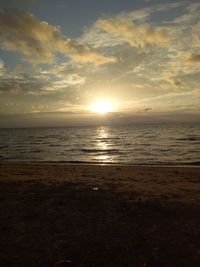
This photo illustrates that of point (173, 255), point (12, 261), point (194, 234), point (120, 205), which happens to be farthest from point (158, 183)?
point (12, 261)

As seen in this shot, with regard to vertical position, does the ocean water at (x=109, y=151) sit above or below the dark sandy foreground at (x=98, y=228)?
below

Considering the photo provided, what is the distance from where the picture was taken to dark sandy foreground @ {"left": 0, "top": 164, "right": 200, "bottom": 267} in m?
5.27

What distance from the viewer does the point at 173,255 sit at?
5.38 metres

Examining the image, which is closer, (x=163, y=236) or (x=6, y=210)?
(x=163, y=236)

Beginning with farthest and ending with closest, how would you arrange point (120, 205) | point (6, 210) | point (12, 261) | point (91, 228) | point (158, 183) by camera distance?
point (158, 183), point (120, 205), point (6, 210), point (91, 228), point (12, 261)

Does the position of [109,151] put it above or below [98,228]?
below

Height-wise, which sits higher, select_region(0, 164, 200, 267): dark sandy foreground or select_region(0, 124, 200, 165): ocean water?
select_region(0, 164, 200, 267): dark sandy foreground

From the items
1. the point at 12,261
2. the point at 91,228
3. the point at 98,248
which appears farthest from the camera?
the point at 91,228

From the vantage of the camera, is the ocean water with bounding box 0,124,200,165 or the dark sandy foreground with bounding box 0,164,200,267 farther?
the ocean water with bounding box 0,124,200,165

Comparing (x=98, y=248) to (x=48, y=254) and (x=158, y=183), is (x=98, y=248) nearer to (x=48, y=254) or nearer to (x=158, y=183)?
(x=48, y=254)

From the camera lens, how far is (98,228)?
677cm

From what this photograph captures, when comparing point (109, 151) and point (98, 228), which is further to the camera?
point (109, 151)

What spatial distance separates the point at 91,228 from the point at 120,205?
2.22 meters

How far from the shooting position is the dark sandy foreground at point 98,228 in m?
5.27
